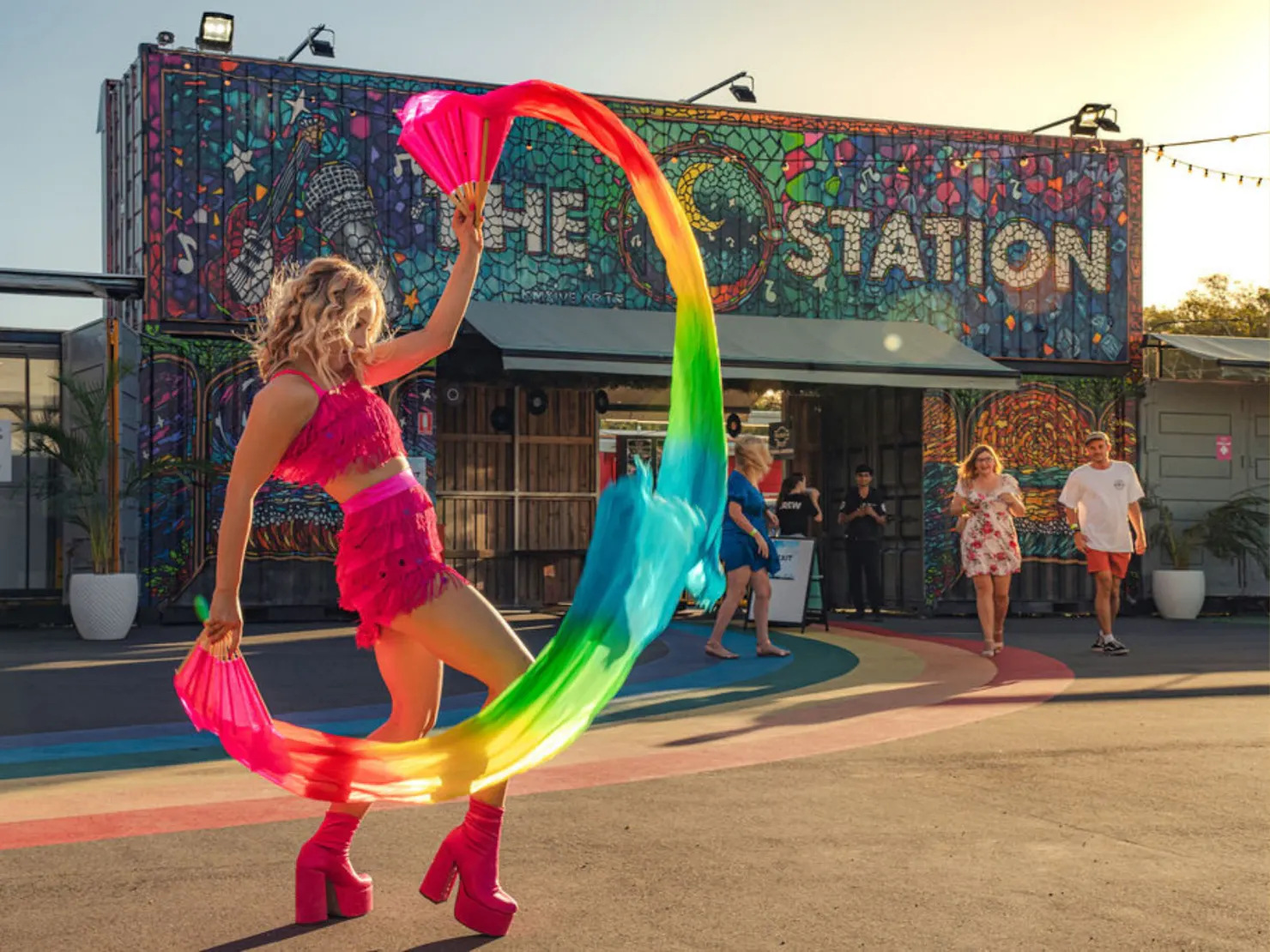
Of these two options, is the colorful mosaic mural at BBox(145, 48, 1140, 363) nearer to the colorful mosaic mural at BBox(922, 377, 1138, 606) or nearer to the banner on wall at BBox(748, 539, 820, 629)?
the colorful mosaic mural at BBox(922, 377, 1138, 606)

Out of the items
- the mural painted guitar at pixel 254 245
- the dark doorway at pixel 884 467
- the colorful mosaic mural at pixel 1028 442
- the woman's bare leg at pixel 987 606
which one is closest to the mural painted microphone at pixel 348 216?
the mural painted guitar at pixel 254 245

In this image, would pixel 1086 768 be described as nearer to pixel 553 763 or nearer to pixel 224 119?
pixel 553 763

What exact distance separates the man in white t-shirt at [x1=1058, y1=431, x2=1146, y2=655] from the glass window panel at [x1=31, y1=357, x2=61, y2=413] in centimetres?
1099

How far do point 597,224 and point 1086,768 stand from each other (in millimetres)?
12121

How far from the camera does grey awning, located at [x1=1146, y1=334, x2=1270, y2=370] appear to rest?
18.8 metres

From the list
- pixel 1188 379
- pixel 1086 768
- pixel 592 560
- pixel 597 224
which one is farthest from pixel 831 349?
pixel 592 560

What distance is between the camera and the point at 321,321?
4180mm

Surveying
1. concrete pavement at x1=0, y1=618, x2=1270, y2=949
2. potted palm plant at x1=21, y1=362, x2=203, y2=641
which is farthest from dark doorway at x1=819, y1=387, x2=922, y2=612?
potted palm plant at x1=21, y1=362, x2=203, y2=641

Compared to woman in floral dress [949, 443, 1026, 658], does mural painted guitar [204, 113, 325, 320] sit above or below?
above

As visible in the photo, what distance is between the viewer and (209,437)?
16406 millimetres

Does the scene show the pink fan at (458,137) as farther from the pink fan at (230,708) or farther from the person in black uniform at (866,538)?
the person in black uniform at (866,538)

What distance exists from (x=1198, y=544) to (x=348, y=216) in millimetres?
11448

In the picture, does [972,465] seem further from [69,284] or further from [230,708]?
[69,284]

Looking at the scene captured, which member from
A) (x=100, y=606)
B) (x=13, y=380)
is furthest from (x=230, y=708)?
(x=13, y=380)
